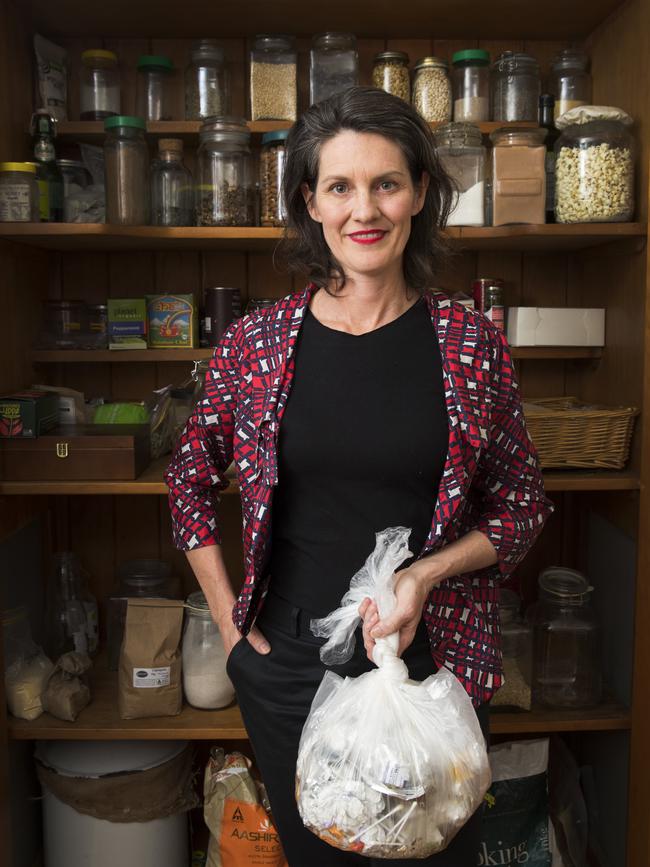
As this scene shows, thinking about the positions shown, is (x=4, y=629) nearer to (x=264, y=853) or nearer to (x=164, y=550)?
(x=164, y=550)

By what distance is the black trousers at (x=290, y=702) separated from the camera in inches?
51.6

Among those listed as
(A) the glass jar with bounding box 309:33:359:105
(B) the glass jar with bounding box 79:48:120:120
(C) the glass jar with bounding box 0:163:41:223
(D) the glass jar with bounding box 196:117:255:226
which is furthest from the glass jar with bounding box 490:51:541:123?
(C) the glass jar with bounding box 0:163:41:223

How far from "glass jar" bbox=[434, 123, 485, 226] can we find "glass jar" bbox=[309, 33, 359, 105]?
0.26 meters

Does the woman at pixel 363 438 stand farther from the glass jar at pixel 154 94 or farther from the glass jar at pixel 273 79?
the glass jar at pixel 154 94

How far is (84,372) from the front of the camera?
7.36 feet

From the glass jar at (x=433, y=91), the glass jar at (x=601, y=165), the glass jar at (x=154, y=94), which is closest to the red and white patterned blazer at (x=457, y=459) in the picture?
the glass jar at (x=601, y=165)

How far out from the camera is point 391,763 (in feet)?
3.40

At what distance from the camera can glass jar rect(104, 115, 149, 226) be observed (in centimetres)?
194

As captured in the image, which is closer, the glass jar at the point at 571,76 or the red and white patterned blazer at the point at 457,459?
the red and white patterned blazer at the point at 457,459

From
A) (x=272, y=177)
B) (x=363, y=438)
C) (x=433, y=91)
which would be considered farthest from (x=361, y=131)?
(x=433, y=91)

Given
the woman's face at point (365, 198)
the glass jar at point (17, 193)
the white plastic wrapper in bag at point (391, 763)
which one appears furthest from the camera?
the glass jar at point (17, 193)

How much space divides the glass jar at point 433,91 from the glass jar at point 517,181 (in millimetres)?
168

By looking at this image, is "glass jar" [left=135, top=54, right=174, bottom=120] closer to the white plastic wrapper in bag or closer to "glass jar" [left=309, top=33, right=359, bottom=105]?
"glass jar" [left=309, top=33, right=359, bottom=105]

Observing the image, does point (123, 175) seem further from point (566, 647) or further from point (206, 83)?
point (566, 647)
